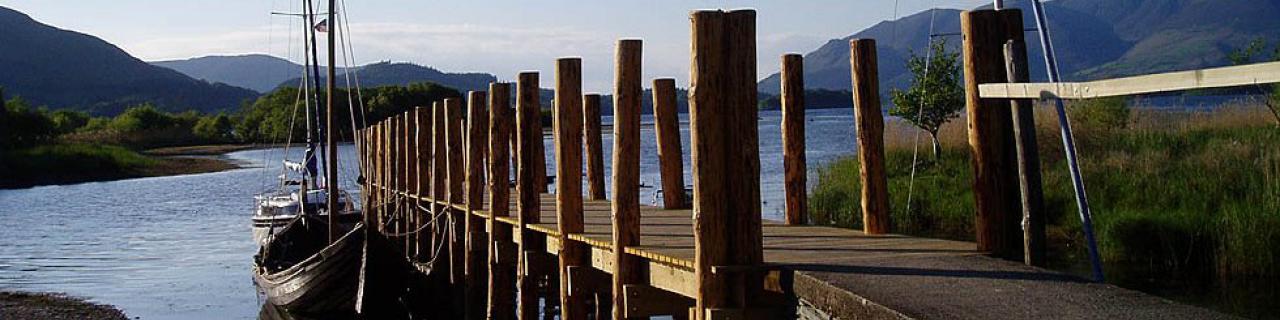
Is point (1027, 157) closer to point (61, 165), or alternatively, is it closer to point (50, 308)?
point (50, 308)

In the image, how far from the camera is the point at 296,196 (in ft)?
95.8

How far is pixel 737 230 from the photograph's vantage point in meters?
8.55

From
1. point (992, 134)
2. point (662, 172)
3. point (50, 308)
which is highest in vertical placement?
point (992, 134)

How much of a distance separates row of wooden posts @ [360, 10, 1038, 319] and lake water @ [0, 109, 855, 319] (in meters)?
6.10

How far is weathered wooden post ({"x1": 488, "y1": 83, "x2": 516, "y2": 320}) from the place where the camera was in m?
15.1

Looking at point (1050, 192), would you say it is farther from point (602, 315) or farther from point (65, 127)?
point (65, 127)

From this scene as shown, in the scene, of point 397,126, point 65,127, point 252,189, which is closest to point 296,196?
point 397,126

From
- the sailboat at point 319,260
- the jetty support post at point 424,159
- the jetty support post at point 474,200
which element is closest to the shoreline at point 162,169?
the sailboat at point 319,260

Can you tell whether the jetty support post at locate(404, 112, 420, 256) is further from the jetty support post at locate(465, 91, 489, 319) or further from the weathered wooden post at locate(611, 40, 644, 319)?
the weathered wooden post at locate(611, 40, 644, 319)

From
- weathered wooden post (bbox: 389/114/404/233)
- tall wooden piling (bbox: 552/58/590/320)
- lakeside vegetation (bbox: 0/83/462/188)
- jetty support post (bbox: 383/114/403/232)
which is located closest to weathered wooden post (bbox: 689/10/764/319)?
tall wooden piling (bbox: 552/58/590/320)

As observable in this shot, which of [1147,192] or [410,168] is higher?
[410,168]

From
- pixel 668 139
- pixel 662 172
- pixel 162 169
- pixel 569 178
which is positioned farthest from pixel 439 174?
pixel 162 169

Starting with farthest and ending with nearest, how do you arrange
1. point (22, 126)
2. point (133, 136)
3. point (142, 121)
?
point (142, 121), point (133, 136), point (22, 126)

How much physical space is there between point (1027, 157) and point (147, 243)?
30676mm
